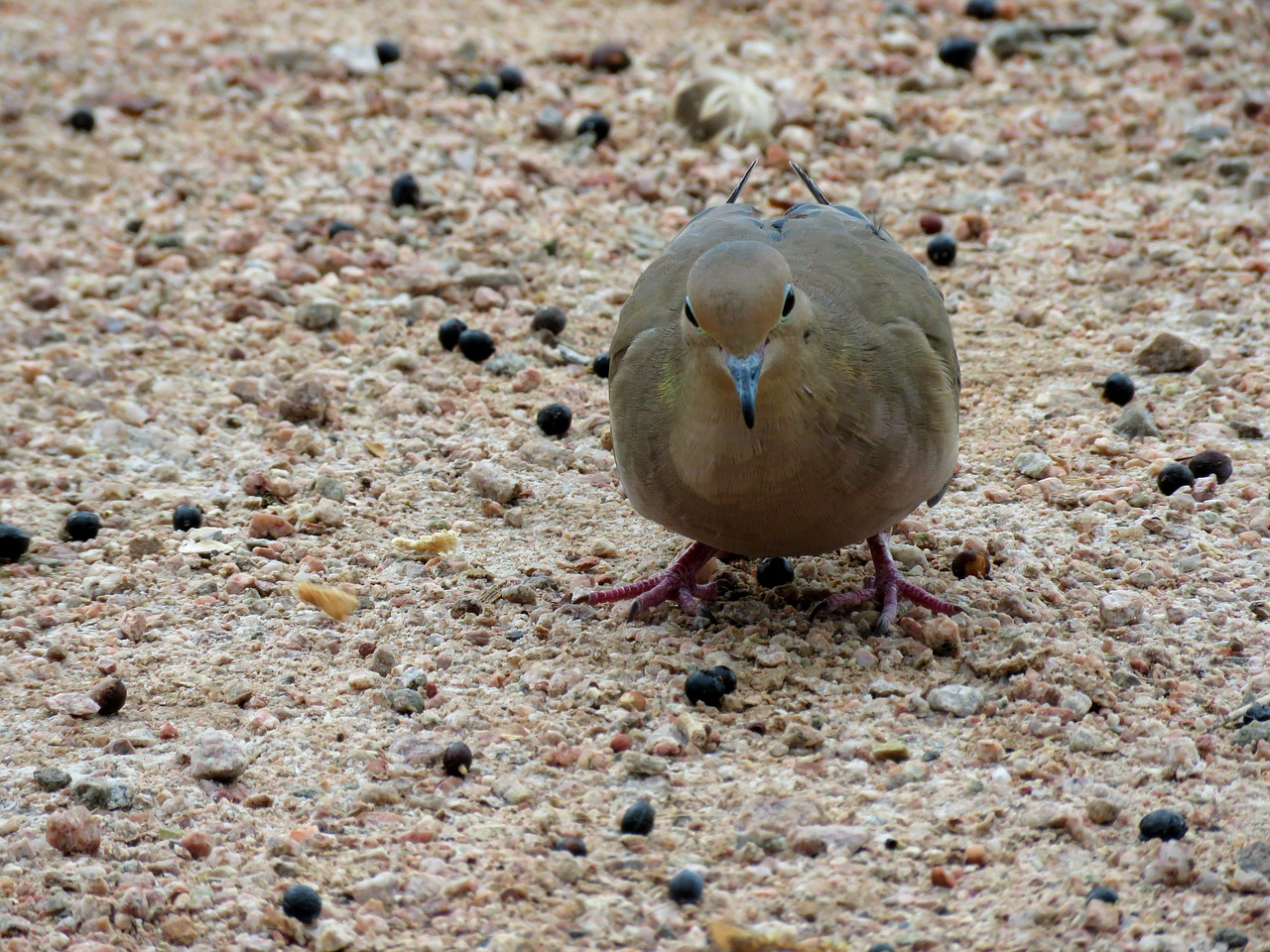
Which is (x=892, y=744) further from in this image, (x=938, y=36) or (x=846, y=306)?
(x=938, y=36)

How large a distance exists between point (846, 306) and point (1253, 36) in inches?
195

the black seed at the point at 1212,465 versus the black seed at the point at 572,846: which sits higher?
the black seed at the point at 1212,465

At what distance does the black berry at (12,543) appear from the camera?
15.9ft

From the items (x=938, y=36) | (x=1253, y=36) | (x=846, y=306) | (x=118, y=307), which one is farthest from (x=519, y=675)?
(x=1253, y=36)

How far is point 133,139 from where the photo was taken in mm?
7566

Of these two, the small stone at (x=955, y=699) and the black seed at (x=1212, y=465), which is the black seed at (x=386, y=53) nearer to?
the black seed at (x=1212, y=465)

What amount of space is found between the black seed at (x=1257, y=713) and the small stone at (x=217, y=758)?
254 cm

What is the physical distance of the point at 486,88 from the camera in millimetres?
7785

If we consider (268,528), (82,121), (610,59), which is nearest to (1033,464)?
(268,528)

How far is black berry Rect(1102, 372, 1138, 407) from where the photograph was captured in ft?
17.7

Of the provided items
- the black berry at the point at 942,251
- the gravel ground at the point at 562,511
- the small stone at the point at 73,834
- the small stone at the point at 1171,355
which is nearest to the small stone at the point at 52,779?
the gravel ground at the point at 562,511

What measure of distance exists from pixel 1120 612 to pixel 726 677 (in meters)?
1.16

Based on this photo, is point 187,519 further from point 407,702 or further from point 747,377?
point 747,377

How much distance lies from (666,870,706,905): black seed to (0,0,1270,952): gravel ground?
50 mm
